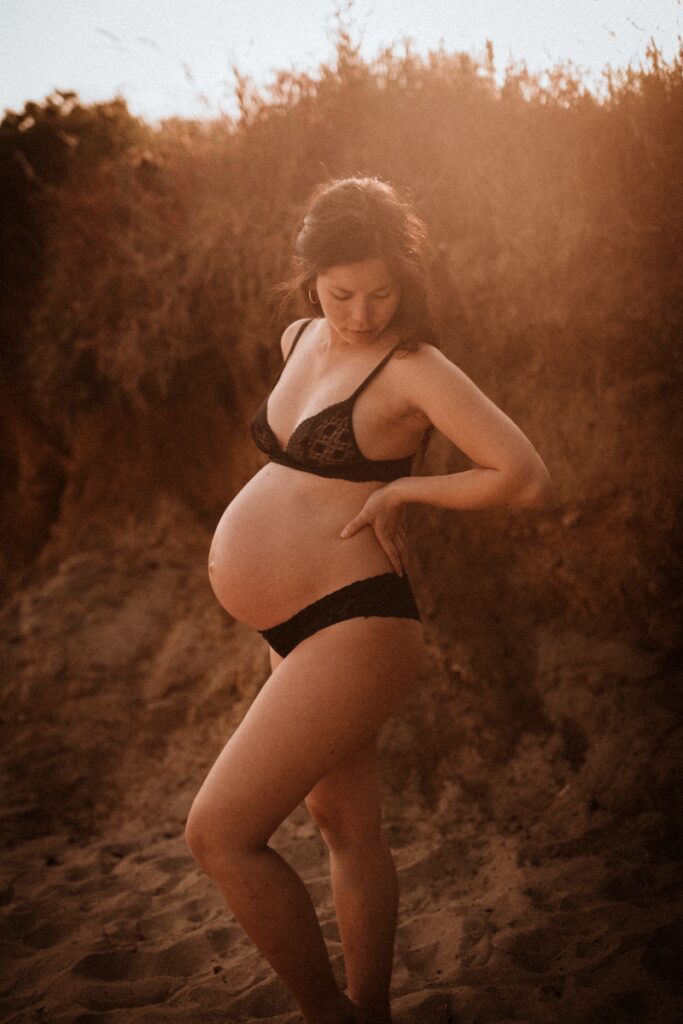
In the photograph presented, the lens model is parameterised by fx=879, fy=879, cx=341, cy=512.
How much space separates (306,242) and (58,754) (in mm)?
3164

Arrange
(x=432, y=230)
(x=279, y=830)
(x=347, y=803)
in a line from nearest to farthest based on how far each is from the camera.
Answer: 1. (x=347, y=803)
2. (x=432, y=230)
3. (x=279, y=830)

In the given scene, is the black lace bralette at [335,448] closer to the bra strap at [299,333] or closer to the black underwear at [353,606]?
the black underwear at [353,606]

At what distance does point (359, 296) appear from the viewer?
2.13 m

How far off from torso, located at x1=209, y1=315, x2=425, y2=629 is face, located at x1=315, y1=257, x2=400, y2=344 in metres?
0.08

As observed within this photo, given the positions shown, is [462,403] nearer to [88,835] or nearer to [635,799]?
[635,799]

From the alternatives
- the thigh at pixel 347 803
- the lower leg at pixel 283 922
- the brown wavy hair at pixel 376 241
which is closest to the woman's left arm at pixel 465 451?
the brown wavy hair at pixel 376 241

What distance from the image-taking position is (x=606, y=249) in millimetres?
3447

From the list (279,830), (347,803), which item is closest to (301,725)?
(347,803)

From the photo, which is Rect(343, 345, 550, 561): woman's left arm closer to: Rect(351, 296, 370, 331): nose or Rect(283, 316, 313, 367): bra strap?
Rect(351, 296, 370, 331): nose

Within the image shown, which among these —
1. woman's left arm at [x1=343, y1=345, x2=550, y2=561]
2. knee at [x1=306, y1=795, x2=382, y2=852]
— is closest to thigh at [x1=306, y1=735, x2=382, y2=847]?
knee at [x1=306, y1=795, x2=382, y2=852]

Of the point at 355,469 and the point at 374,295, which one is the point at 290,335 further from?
the point at 355,469

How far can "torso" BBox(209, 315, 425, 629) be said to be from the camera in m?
2.13

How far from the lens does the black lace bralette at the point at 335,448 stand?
7.00 feet

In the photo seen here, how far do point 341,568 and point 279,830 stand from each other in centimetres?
218
